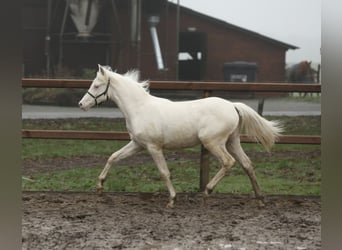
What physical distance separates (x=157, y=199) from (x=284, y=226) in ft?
4.44

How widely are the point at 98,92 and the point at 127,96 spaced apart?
26cm

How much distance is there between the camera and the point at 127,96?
4586 mm

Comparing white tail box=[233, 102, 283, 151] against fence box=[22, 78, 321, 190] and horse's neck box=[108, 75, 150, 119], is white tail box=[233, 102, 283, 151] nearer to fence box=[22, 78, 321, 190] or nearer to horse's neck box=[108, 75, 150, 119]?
fence box=[22, 78, 321, 190]

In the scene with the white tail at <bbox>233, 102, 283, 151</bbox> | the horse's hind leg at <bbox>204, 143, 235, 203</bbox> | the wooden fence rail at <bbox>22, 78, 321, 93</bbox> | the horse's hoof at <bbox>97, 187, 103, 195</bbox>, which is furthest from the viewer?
the wooden fence rail at <bbox>22, 78, 321, 93</bbox>

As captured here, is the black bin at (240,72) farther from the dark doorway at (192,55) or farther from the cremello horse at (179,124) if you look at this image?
the cremello horse at (179,124)

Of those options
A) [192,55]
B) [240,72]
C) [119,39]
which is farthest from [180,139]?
[192,55]

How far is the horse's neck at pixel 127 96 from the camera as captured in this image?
14.9 ft

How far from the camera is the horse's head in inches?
180

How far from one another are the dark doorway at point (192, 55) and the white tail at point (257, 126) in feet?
54.5

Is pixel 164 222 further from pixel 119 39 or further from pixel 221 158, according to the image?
pixel 119 39

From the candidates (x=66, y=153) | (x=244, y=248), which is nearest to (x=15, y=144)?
(x=244, y=248)

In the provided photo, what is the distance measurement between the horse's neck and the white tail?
0.83 meters

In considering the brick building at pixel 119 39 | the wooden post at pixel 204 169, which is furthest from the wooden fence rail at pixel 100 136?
the brick building at pixel 119 39

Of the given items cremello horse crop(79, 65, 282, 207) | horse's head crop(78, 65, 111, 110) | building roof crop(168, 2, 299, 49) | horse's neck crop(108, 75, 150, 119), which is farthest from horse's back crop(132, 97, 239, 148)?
building roof crop(168, 2, 299, 49)
